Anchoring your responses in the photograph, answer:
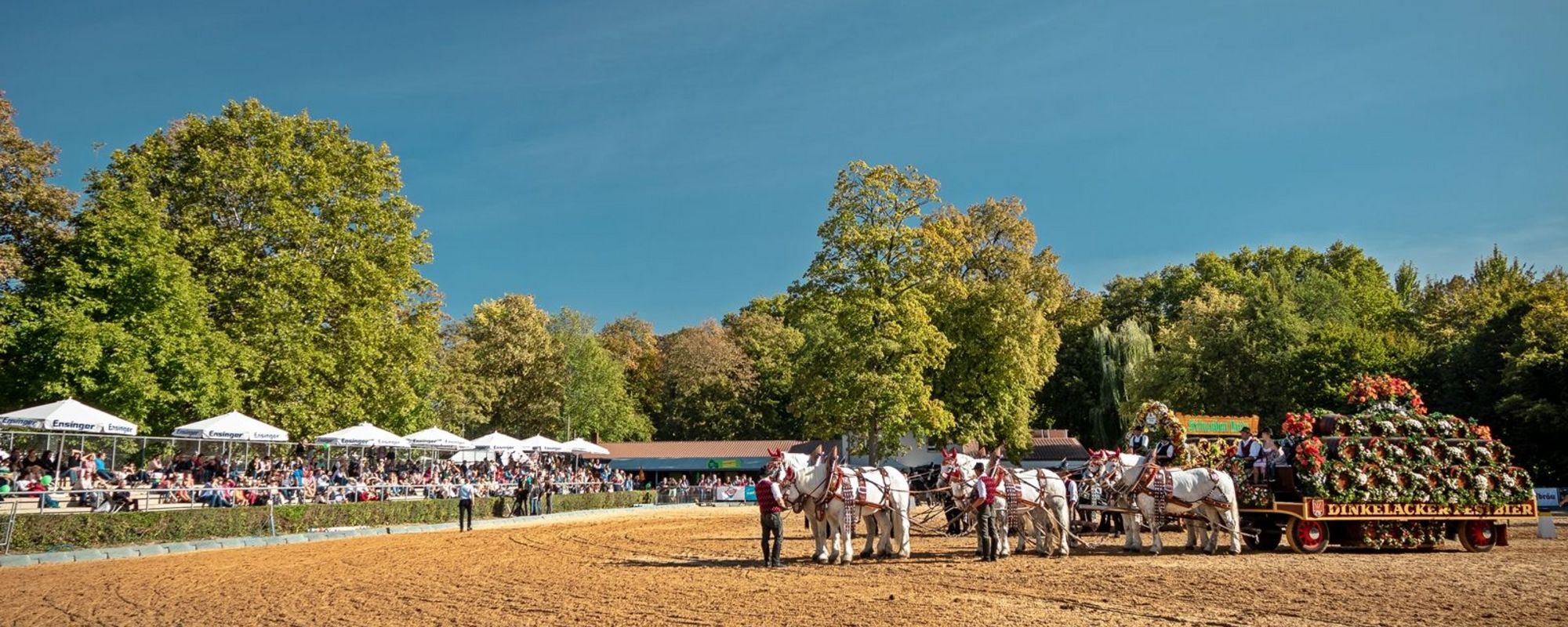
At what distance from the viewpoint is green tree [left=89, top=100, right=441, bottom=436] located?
3484cm

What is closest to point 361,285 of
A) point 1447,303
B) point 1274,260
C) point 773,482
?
point 773,482

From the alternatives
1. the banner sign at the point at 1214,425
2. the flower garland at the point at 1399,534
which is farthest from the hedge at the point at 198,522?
the flower garland at the point at 1399,534

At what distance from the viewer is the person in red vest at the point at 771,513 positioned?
1702cm

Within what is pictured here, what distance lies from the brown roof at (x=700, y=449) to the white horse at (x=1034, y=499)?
42.0m

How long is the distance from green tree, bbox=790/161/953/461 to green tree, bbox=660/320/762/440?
90.4ft

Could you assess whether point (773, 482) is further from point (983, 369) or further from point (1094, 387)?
point (1094, 387)

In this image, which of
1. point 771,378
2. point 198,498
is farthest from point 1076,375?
point 198,498

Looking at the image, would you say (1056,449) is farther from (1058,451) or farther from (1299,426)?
(1299,426)

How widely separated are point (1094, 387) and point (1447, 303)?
18197mm

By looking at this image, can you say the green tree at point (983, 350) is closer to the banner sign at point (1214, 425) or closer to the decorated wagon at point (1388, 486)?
the banner sign at point (1214, 425)

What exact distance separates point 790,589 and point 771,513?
10.2ft

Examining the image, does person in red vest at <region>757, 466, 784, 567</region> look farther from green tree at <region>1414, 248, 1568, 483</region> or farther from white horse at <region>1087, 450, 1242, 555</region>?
green tree at <region>1414, 248, 1568, 483</region>

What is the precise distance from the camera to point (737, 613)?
1193 centimetres

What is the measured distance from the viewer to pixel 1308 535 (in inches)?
734
